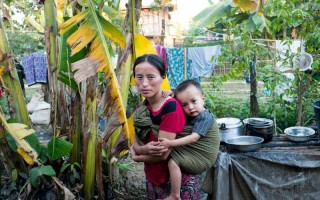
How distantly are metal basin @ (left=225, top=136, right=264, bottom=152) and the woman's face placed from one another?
1.44 m

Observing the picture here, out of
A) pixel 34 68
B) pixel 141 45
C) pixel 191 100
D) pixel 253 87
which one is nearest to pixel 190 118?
pixel 191 100

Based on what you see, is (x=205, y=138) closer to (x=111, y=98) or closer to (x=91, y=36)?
(x=111, y=98)

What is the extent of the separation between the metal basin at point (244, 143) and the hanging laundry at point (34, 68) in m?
5.25

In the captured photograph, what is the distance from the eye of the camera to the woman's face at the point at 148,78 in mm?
1619

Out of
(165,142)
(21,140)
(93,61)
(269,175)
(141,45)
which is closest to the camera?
(165,142)

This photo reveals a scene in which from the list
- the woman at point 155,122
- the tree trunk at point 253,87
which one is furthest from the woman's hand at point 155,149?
the tree trunk at point 253,87

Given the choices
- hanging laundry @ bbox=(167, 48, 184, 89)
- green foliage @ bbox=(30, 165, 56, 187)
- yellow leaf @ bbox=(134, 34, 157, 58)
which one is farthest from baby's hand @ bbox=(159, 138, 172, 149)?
hanging laundry @ bbox=(167, 48, 184, 89)

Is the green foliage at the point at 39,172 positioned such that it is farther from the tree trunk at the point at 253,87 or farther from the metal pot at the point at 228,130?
the tree trunk at the point at 253,87

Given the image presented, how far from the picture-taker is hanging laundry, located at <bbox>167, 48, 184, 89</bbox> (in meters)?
7.34

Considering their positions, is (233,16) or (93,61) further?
(233,16)

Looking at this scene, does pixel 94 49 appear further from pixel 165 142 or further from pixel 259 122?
pixel 259 122

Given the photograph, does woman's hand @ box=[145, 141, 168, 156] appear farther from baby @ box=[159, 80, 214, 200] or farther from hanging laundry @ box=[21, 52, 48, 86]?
hanging laundry @ box=[21, 52, 48, 86]

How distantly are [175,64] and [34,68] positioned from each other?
3.15 metres

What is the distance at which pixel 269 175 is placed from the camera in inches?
112
